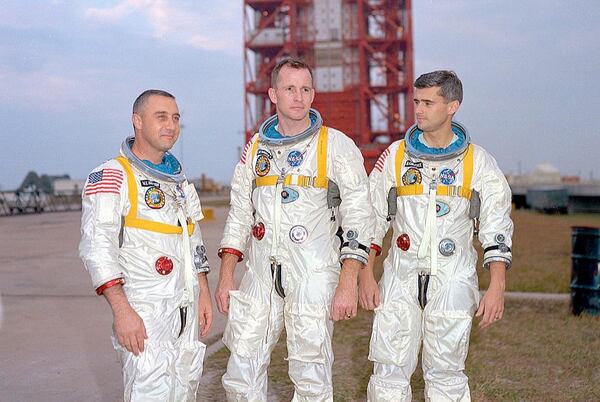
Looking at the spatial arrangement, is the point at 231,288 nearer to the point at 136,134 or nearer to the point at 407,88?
the point at 136,134

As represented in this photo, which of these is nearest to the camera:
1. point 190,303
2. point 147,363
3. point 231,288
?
point 147,363

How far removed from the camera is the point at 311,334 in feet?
12.4

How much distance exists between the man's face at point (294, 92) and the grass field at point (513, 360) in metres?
2.39

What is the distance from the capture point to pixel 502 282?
3871 mm

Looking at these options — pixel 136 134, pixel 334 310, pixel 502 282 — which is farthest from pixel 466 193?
pixel 136 134

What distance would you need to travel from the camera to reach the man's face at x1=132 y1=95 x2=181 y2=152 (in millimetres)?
3672

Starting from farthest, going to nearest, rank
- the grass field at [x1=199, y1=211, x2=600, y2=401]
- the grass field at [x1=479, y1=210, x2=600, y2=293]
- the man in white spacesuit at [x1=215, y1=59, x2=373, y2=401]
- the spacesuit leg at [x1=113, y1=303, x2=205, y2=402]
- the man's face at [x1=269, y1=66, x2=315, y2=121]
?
the grass field at [x1=479, y1=210, x2=600, y2=293] → the grass field at [x1=199, y1=211, x2=600, y2=401] → the man's face at [x1=269, y1=66, x2=315, y2=121] → the man in white spacesuit at [x1=215, y1=59, x2=373, y2=401] → the spacesuit leg at [x1=113, y1=303, x2=205, y2=402]

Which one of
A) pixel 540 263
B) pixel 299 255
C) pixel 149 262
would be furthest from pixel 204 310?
pixel 540 263

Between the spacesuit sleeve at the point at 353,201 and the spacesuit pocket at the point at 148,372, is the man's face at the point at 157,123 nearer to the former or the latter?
the spacesuit sleeve at the point at 353,201

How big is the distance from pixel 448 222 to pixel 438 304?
1.54 feet

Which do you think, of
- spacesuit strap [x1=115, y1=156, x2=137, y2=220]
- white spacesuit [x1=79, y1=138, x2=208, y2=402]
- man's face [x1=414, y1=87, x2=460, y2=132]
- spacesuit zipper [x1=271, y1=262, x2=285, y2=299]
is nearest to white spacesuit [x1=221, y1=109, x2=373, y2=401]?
spacesuit zipper [x1=271, y1=262, x2=285, y2=299]

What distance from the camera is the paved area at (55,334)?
18.0 ft

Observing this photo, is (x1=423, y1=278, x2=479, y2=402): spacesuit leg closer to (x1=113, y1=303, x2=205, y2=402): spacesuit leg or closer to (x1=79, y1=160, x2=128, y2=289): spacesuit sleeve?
(x1=113, y1=303, x2=205, y2=402): spacesuit leg

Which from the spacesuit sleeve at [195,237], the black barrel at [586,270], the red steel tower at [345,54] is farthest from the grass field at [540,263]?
the red steel tower at [345,54]
